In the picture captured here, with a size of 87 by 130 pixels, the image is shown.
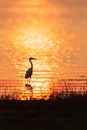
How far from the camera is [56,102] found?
42.1ft

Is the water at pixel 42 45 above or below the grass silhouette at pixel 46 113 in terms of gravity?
above

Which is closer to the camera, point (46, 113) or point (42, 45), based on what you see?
point (46, 113)

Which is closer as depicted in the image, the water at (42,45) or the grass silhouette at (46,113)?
the grass silhouette at (46,113)

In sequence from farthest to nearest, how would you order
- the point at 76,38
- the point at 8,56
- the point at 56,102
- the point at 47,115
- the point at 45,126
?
the point at 76,38 → the point at 8,56 → the point at 56,102 → the point at 47,115 → the point at 45,126

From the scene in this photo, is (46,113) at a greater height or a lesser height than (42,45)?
lesser

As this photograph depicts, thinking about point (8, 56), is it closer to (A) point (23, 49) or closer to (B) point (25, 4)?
(A) point (23, 49)

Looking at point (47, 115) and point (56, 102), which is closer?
point (47, 115)

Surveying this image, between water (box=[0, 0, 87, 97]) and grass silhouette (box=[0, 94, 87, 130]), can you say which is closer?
grass silhouette (box=[0, 94, 87, 130])

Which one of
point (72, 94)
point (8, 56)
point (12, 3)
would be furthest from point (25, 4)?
point (72, 94)

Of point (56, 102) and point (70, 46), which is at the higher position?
point (70, 46)

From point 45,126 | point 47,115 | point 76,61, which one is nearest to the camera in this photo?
point 45,126

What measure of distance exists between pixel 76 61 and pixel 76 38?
14.1 m

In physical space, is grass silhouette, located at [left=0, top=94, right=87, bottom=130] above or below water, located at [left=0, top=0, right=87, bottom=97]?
below

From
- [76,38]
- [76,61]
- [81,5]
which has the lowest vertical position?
[76,61]
